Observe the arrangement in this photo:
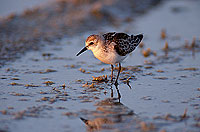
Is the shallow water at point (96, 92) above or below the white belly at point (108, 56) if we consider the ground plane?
below

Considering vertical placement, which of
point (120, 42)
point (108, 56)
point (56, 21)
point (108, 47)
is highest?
point (56, 21)

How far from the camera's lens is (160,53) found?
9.94 m

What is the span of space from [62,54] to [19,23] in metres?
3.83

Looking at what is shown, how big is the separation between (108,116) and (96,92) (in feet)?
4.32

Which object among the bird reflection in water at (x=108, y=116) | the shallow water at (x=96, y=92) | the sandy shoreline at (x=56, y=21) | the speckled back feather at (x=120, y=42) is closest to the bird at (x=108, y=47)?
the speckled back feather at (x=120, y=42)

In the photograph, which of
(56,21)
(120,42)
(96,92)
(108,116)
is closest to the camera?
(108,116)

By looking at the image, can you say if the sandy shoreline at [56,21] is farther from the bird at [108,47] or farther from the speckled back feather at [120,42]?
the speckled back feather at [120,42]

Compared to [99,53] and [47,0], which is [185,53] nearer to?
[99,53]

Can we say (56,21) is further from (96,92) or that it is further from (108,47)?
(96,92)

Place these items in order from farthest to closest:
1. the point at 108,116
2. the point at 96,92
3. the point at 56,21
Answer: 1. the point at 56,21
2. the point at 96,92
3. the point at 108,116

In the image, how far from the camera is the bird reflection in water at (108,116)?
5.25 meters

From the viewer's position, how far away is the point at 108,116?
18.5 ft

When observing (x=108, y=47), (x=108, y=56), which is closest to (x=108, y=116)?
(x=108, y=56)

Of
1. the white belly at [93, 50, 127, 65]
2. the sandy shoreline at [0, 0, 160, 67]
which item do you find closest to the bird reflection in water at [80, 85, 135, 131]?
the white belly at [93, 50, 127, 65]
